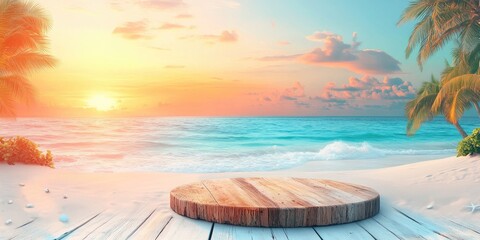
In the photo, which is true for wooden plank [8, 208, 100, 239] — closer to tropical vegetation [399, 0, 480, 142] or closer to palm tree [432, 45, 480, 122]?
palm tree [432, 45, 480, 122]

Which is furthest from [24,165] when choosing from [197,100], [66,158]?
[197,100]

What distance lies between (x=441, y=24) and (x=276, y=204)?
9713 millimetres

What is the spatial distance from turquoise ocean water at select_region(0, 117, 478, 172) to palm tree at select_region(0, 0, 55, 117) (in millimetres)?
3549

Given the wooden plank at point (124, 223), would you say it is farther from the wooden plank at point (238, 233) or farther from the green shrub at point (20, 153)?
the green shrub at point (20, 153)

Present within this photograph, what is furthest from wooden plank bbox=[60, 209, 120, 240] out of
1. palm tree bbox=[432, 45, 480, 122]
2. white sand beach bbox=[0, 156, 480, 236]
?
palm tree bbox=[432, 45, 480, 122]

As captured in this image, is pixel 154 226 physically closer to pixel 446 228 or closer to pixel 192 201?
pixel 192 201

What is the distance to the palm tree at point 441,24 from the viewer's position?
11.6 meters

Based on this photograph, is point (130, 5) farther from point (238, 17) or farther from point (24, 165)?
point (24, 165)

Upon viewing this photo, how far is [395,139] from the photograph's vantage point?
34.5 metres

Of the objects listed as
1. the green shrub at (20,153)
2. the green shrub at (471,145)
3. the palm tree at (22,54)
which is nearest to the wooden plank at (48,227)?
the green shrub at (20,153)

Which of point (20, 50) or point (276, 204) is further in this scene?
point (20, 50)

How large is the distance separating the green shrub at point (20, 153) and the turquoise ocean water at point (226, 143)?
5062 millimetres

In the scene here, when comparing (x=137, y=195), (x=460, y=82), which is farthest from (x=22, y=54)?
(x=460, y=82)

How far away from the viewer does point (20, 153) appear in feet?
33.0
